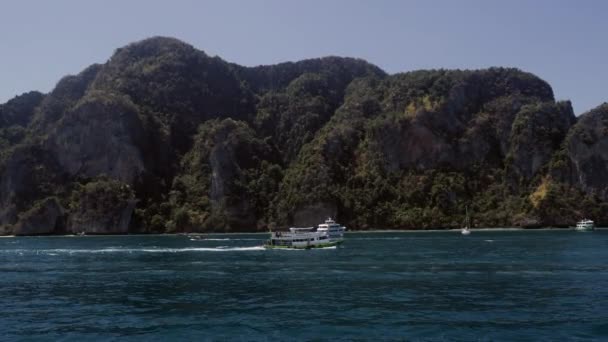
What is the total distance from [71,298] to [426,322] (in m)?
32.3

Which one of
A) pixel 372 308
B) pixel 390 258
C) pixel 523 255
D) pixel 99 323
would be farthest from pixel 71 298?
pixel 523 255

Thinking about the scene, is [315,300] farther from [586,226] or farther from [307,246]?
[586,226]

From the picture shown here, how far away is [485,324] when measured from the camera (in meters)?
43.3

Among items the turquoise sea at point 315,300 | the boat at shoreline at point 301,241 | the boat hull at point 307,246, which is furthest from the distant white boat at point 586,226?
the turquoise sea at point 315,300

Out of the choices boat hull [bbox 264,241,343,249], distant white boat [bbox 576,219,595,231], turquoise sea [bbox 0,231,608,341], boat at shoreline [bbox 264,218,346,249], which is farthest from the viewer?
distant white boat [bbox 576,219,595,231]

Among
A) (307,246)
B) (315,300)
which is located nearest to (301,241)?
(307,246)

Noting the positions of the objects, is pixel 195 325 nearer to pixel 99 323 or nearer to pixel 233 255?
pixel 99 323

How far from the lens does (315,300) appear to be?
55.1 m

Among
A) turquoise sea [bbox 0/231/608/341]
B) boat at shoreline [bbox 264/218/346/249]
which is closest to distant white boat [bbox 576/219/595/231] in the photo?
boat at shoreline [bbox 264/218/346/249]

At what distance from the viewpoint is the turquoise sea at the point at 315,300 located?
139ft

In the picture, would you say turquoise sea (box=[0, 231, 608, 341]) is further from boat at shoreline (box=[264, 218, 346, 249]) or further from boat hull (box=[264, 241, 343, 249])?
boat at shoreline (box=[264, 218, 346, 249])

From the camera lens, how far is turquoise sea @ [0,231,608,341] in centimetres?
4244

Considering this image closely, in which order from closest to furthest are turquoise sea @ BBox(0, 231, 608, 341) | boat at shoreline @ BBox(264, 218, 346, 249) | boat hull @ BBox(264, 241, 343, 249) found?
turquoise sea @ BBox(0, 231, 608, 341)
boat hull @ BBox(264, 241, 343, 249)
boat at shoreline @ BBox(264, 218, 346, 249)

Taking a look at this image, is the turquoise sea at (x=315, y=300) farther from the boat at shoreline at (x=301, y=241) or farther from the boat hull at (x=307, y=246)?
the boat at shoreline at (x=301, y=241)
